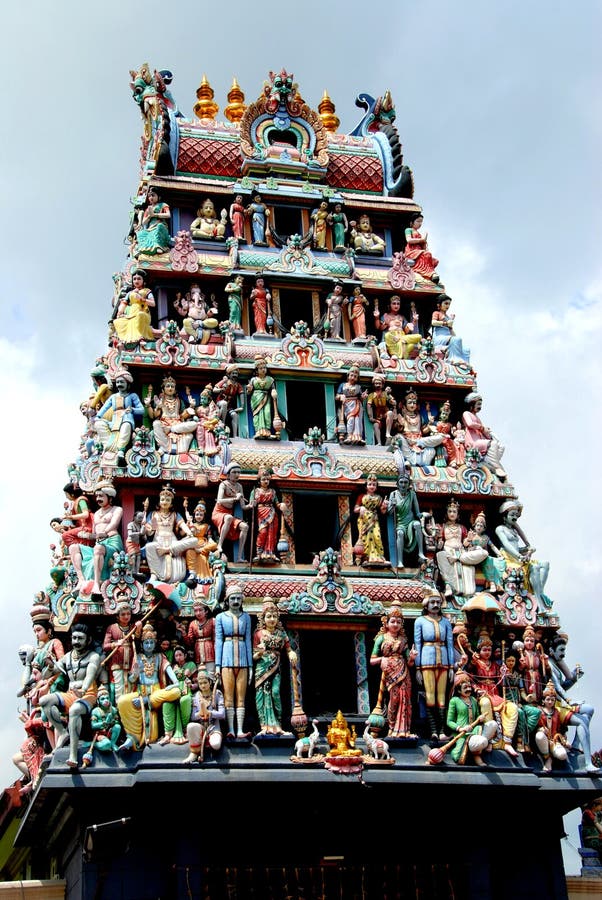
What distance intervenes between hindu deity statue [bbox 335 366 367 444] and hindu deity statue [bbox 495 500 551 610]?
10.4ft

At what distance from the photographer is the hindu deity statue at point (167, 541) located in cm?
2114

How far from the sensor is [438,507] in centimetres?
2364

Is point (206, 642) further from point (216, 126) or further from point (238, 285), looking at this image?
point (216, 126)

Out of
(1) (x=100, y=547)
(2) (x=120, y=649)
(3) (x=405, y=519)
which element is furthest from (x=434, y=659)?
(1) (x=100, y=547)

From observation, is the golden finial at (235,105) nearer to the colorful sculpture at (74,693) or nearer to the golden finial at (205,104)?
the golden finial at (205,104)

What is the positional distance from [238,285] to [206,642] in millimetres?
7996

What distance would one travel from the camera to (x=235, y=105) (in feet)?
95.9

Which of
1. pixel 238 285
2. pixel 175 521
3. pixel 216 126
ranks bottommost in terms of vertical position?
pixel 175 521

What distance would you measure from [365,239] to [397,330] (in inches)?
98.0

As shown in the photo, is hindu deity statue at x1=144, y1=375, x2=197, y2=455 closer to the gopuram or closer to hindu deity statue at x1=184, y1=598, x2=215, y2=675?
the gopuram

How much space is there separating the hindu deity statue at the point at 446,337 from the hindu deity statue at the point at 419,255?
72 cm

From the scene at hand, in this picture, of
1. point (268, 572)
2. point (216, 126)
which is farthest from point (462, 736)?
point (216, 126)

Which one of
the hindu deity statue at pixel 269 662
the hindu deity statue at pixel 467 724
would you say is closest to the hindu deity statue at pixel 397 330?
the hindu deity statue at pixel 269 662

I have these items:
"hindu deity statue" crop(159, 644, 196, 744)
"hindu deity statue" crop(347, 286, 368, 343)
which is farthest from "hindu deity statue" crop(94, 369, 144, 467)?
"hindu deity statue" crop(347, 286, 368, 343)
